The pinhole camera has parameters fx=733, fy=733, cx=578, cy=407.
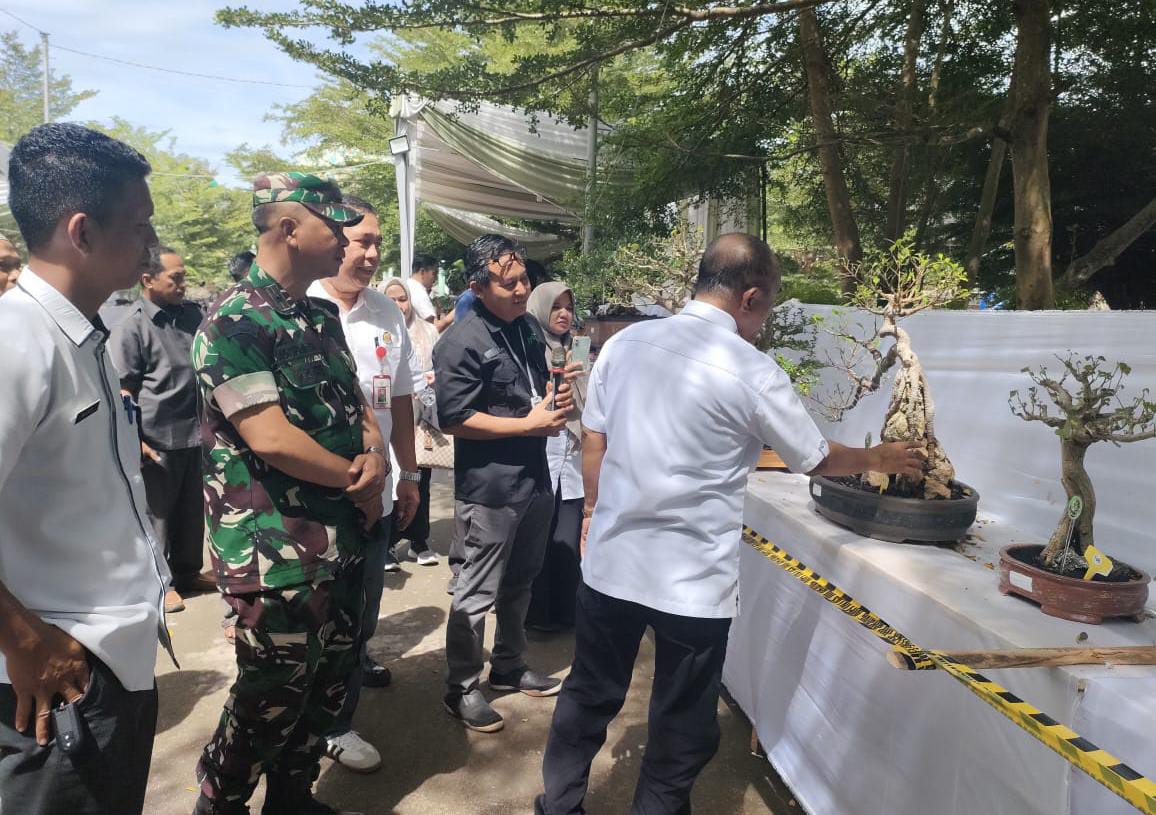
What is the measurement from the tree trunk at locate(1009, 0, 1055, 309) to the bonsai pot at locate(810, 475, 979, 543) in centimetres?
221

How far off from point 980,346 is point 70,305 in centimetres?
296

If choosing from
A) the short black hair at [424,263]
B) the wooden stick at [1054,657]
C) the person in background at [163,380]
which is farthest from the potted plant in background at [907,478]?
the short black hair at [424,263]

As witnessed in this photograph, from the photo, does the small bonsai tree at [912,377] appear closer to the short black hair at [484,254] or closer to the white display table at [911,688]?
the white display table at [911,688]

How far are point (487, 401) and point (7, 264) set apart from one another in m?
2.47

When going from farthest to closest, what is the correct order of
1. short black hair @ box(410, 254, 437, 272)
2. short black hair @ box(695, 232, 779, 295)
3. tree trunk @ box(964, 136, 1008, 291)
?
1. short black hair @ box(410, 254, 437, 272)
2. tree trunk @ box(964, 136, 1008, 291)
3. short black hair @ box(695, 232, 779, 295)

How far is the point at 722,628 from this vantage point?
2.03 m

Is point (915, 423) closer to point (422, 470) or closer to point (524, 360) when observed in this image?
point (524, 360)

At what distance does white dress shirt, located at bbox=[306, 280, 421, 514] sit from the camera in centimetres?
292

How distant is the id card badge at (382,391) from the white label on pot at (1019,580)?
7.13 ft

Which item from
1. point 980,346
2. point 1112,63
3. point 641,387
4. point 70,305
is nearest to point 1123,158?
point 1112,63

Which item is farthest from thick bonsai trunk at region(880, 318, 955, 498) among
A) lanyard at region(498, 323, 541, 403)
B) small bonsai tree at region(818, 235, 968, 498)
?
lanyard at region(498, 323, 541, 403)

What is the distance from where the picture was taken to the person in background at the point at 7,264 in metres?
3.41

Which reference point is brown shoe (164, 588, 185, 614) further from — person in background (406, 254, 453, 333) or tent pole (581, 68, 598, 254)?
tent pole (581, 68, 598, 254)

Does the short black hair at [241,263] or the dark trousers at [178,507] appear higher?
the short black hair at [241,263]
